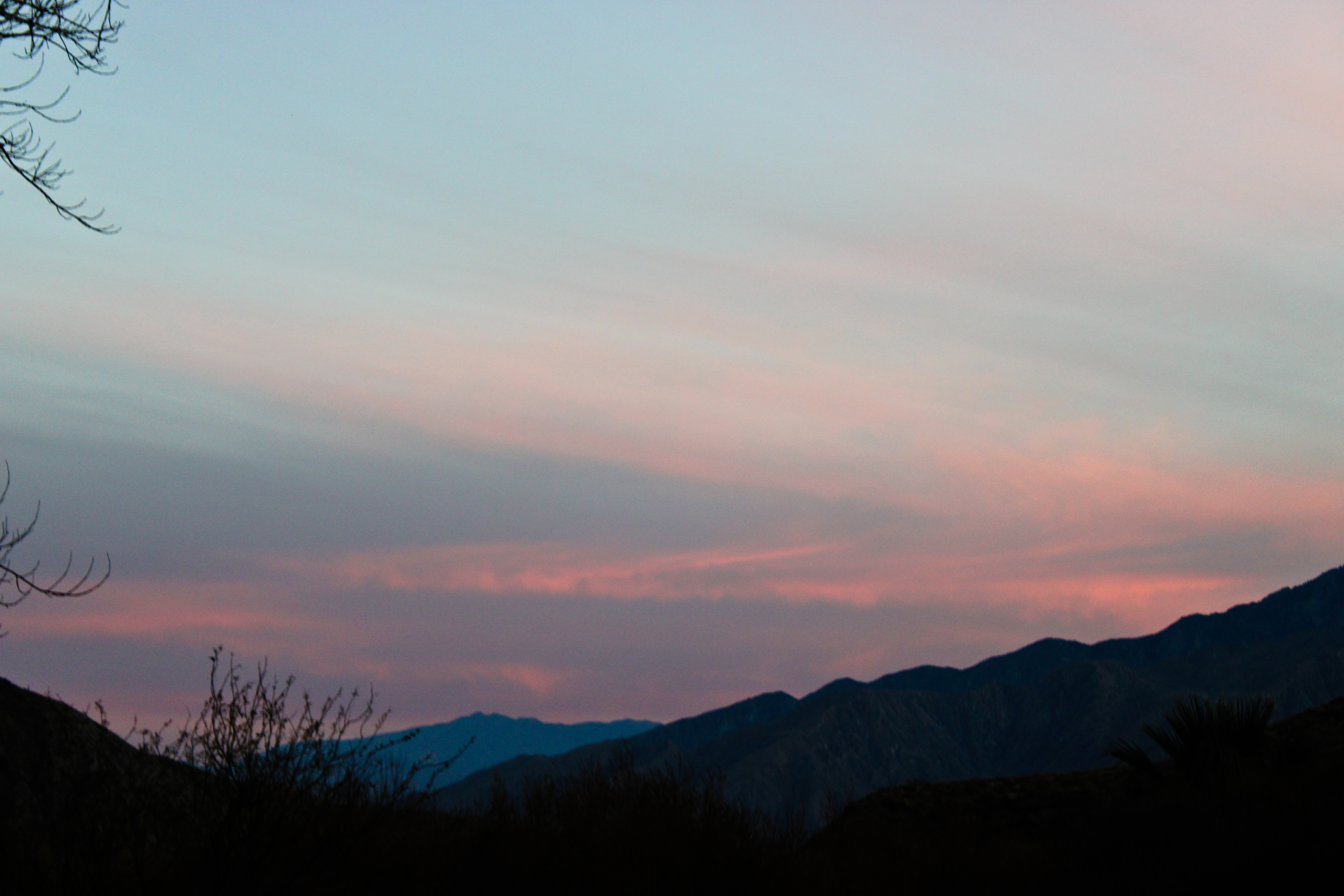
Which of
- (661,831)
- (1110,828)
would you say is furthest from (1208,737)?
(661,831)

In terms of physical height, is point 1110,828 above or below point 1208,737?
below

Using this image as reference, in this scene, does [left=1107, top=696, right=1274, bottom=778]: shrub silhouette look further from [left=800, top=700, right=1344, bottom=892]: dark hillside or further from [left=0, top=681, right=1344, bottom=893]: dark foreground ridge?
[left=800, top=700, right=1344, bottom=892]: dark hillside

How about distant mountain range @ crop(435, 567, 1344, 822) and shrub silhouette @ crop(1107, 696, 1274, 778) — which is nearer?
shrub silhouette @ crop(1107, 696, 1274, 778)

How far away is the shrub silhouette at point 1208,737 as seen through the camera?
17.5 meters

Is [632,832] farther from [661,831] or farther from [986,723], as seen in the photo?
[986,723]

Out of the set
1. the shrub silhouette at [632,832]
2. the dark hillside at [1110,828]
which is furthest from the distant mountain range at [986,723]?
the shrub silhouette at [632,832]

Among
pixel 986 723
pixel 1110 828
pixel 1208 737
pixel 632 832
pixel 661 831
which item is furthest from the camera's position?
pixel 986 723

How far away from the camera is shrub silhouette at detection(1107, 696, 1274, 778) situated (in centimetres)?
1750

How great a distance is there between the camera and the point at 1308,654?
156875 mm

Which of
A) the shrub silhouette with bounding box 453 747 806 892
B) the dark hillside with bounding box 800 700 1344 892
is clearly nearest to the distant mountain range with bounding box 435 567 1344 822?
the dark hillside with bounding box 800 700 1344 892

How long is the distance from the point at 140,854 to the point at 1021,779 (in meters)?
13.6

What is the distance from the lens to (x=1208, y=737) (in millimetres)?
17812

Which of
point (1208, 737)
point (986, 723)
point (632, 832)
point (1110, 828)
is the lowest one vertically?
point (986, 723)

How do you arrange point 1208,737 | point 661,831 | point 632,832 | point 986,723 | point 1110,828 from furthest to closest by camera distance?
point 986,723 → point 1208,737 → point 632,832 → point 661,831 → point 1110,828
